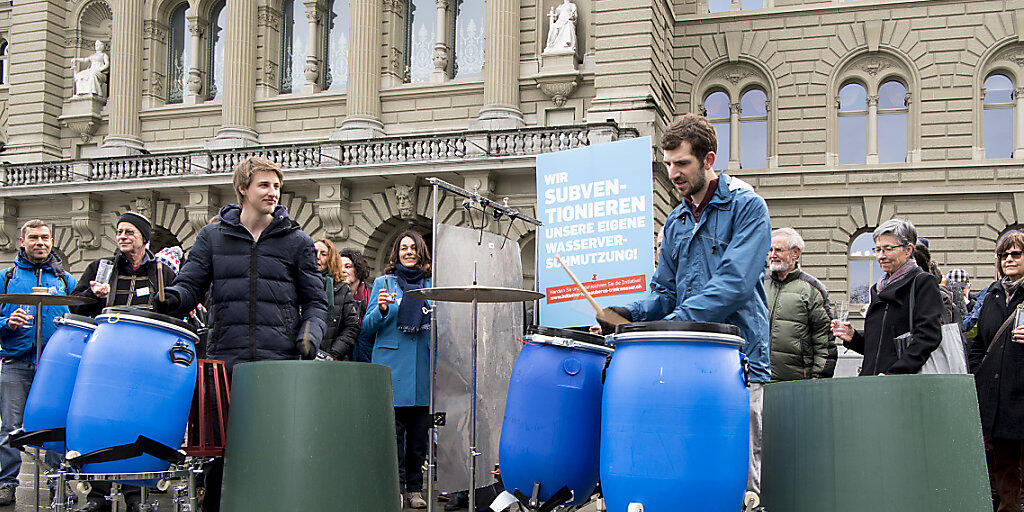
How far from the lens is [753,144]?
23.3 m

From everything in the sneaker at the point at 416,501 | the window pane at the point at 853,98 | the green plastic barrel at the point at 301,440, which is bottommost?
the sneaker at the point at 416,501

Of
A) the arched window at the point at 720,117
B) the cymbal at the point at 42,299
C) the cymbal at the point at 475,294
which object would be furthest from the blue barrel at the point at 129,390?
the arched window at the point at 720,117

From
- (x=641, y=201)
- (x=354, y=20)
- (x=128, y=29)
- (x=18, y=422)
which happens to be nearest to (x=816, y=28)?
(x=354, y=20)

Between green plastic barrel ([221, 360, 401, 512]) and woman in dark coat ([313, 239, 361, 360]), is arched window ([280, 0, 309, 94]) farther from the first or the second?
green plastic barrel ([221, 360, 401, 512])

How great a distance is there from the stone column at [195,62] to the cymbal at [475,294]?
22674 mm

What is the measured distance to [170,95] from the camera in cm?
2691

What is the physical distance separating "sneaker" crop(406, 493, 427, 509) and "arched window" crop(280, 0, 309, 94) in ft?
65.7

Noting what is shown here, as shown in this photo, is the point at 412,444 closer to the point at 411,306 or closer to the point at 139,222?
the point at 411,306

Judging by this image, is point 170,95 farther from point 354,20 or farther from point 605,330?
point 605,330

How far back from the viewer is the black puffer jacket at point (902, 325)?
506 centimetres

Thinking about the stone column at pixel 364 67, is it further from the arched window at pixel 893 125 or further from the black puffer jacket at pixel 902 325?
the black puffer jacket at pixel 902 325

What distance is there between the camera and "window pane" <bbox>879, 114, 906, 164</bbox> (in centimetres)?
2228

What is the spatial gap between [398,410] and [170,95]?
22303 mm

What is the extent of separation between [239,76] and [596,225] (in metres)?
19.1
